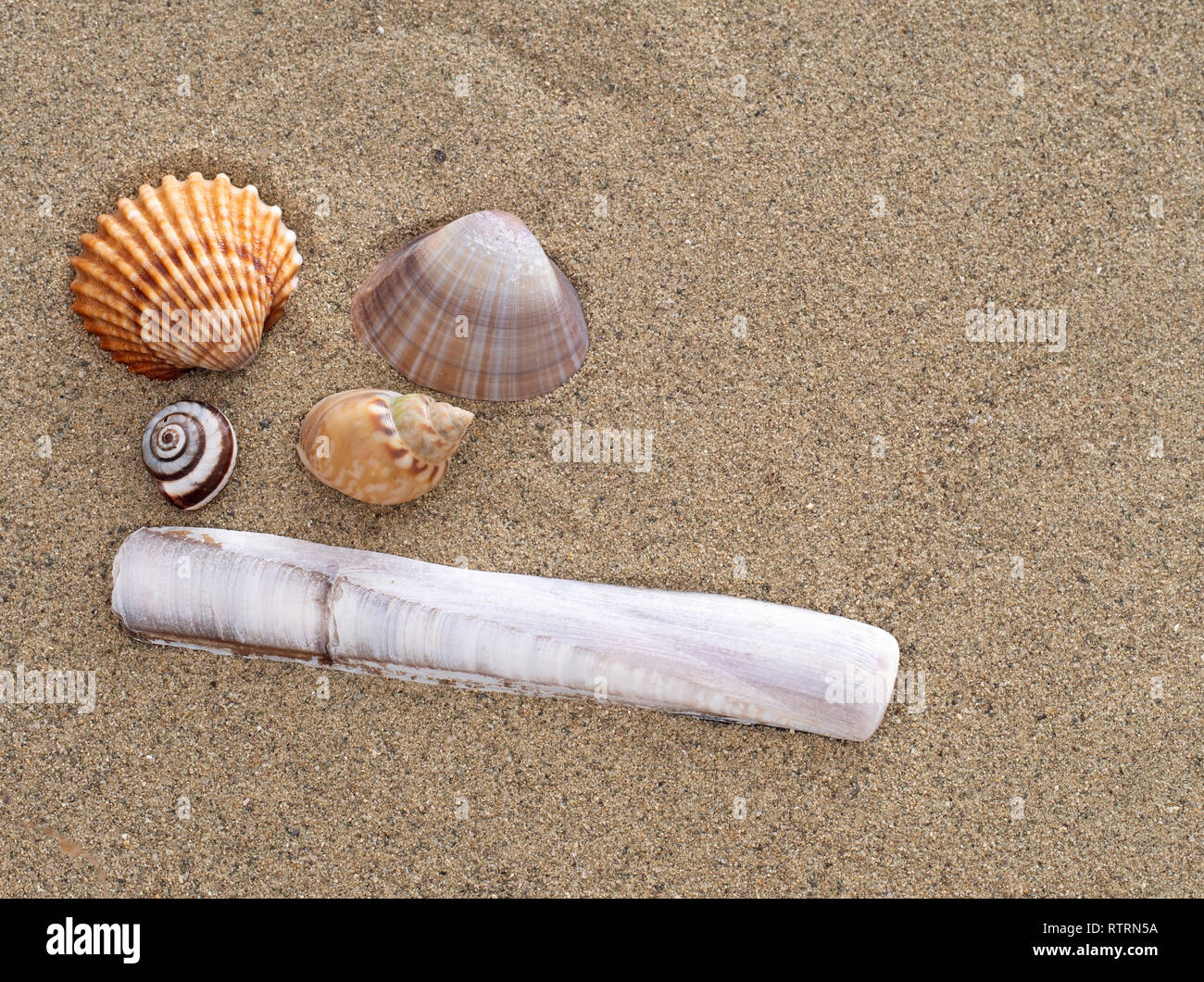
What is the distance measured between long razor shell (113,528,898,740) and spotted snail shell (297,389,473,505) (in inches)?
10.2

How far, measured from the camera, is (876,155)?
2.53 metres

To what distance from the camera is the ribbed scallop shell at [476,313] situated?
2.37m

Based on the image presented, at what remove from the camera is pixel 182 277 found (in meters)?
2.31

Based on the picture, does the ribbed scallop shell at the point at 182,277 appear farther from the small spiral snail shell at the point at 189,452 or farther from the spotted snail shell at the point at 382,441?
the spotted snail shell at the point at 382,441

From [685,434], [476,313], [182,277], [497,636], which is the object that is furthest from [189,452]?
[685,434]

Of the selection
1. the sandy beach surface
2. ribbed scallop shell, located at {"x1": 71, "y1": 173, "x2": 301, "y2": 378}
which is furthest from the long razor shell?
ribbed scallop shell, located at {"x1": 71, "y1": 173, "x2": 301, "y2": 378}

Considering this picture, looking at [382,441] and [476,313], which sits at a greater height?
[476,313]

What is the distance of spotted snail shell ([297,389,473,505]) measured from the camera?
7.47 feet

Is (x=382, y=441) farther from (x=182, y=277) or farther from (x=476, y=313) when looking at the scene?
(x=182, y=277)

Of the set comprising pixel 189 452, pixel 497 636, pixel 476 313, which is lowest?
pixel 497 636

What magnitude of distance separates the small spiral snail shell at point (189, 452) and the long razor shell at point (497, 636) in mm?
122

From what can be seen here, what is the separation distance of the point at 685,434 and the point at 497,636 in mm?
772
